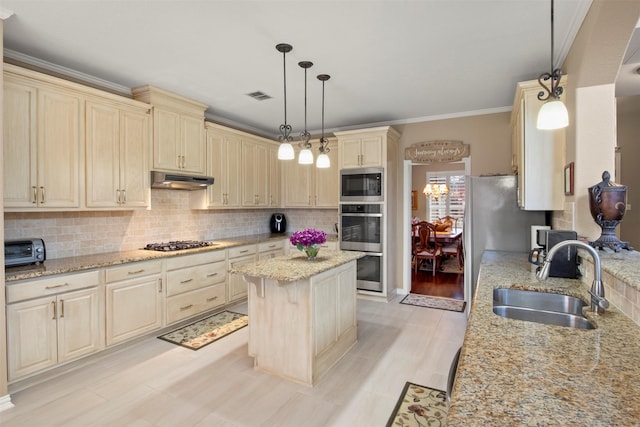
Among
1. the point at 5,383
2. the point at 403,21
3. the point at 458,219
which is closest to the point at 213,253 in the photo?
the point at 5,383

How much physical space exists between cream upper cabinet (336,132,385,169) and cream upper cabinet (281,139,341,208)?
0.31 m

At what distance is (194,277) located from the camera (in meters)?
3.74

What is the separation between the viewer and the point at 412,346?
3.20m

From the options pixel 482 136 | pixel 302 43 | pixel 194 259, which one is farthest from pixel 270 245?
pixel 482 136

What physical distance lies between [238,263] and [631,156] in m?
5.35

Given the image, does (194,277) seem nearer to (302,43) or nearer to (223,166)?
(223,166)

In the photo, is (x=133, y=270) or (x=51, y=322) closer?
(x=51, y=322)

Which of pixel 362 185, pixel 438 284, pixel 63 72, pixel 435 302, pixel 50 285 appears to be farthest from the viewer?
pixel 438 284

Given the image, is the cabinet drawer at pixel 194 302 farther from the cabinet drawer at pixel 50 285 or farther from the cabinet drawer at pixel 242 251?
the cabinet drawer at pixel 50 285

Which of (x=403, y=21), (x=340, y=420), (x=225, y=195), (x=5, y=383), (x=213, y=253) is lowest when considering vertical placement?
(x=340, y=420)

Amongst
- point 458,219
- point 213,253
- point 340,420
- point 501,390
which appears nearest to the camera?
point 501,390

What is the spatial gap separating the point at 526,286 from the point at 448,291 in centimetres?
330

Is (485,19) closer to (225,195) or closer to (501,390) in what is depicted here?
(501,390)

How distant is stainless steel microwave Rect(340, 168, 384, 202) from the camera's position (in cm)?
460
